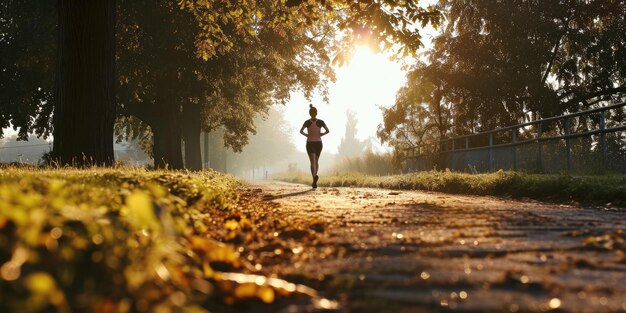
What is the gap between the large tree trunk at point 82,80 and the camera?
8.97 meters

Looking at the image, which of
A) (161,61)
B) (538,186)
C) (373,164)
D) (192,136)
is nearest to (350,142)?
(373,164)

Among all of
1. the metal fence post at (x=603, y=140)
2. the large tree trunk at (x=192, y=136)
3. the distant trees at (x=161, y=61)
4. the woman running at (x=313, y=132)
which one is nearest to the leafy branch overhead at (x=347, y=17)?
the distant trees at (x=161, y=61)

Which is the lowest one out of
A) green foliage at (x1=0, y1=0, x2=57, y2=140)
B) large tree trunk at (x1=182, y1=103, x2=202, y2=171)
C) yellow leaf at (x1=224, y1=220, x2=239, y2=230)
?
yellow leaf at (x1=224, y1=220, x2=239, y2=230)

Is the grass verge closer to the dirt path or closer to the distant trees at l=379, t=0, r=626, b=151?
the dirt path

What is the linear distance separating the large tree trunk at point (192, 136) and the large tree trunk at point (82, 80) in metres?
15.1

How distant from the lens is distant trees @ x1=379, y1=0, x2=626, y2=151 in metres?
22.8

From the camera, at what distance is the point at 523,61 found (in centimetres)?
2358

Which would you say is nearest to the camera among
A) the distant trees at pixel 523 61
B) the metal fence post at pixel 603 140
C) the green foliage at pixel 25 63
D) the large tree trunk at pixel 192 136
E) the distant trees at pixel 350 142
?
the metal fence post at pixel 603 140

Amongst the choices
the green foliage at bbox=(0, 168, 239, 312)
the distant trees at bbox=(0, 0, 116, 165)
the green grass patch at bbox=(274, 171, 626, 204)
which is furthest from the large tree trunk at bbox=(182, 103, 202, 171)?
the green foliage at bbox=(0, 168, 239, 312)

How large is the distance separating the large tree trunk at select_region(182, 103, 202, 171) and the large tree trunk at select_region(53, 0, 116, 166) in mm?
15072

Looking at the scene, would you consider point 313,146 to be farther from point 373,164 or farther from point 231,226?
point 373,164

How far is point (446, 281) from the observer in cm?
241

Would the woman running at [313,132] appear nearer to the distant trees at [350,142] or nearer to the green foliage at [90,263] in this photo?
the green foliage at [90,263]

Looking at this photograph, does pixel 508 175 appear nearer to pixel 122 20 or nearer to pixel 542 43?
pixel 122 20
